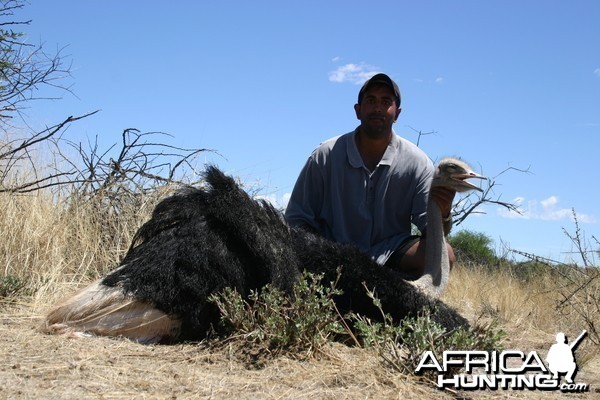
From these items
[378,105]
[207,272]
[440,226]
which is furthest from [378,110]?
[207,272]

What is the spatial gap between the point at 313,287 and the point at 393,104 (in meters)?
2.38

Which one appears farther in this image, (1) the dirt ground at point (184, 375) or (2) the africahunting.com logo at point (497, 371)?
(2) the africahunting.com logo at point (497, 371)

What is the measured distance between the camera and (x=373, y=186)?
19.2ft

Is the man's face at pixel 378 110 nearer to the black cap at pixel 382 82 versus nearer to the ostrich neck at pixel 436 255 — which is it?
the black cap at pixel 382 82

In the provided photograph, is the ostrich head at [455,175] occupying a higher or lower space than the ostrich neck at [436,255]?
higher

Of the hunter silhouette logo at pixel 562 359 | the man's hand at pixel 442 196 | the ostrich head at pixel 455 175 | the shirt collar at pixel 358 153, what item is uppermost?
the shirt collar at pixel 358 153

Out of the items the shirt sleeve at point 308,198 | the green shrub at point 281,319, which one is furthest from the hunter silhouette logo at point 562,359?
the shirt sleeve at point 308,198

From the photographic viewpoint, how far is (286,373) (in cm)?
365

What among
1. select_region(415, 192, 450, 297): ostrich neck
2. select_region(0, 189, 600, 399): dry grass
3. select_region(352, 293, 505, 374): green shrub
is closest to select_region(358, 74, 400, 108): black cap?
select_region(415, 192, 450, 297): ostrich neck

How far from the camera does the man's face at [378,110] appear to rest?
19.2 feet

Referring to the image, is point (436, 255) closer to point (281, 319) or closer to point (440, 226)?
point (440, 226)

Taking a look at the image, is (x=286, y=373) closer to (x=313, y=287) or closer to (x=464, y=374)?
(x=313, y=287)

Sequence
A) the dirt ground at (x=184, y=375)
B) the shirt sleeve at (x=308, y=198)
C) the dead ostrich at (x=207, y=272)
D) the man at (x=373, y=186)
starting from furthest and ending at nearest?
the shirt sleeve at (x=308, y=198) < the man at (x=373, y=186) < the dead ostrich at (x=207, y=272) < the dirt ground at (x=184, y=375)

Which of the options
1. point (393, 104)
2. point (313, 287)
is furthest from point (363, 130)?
point (313, 287)
